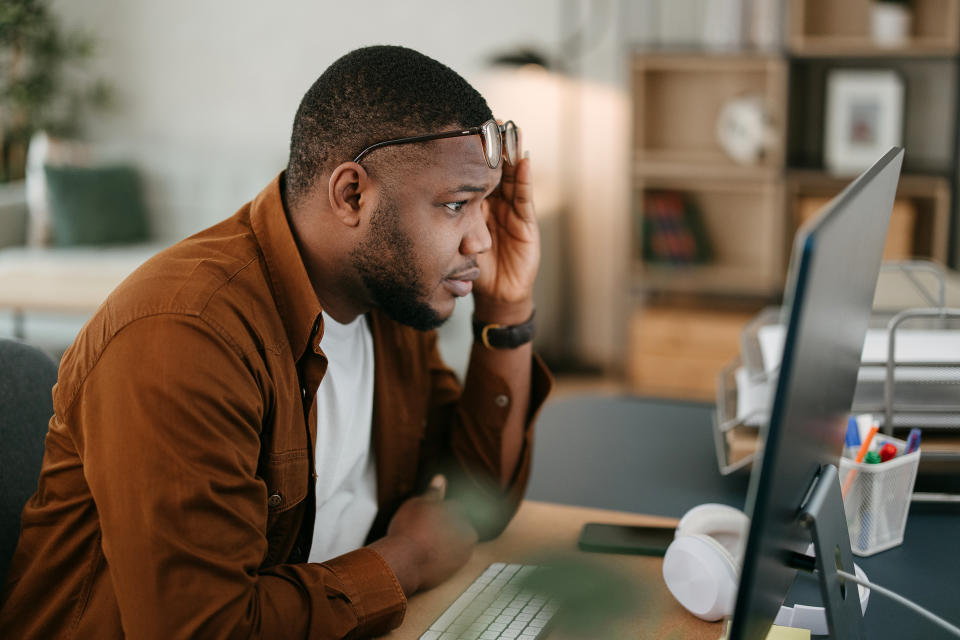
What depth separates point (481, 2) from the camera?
398 cm

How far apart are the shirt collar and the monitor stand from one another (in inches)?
20.1

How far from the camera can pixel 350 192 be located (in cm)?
101

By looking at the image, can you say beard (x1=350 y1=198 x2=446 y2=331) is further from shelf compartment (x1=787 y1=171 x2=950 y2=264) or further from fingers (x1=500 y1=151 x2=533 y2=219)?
shelf compartment (x1=787 y1=171 x2=950 y2=264)

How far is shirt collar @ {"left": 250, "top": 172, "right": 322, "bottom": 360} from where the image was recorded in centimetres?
99

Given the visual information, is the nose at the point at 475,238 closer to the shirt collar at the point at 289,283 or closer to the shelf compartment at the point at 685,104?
the shirt collar at the point at 289,283

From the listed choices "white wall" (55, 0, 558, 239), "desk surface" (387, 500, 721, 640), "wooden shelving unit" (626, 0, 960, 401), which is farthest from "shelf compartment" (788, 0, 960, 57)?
"desk surface" (387, 500, 721, 640)

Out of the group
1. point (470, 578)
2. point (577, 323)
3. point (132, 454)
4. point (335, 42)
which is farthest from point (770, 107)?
point (132, 454)

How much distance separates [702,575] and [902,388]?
0.47 m

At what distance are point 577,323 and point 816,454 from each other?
3.42 m

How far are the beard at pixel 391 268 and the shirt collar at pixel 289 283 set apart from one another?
7cm

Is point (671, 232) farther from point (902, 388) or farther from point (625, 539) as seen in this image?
point (625, 539)

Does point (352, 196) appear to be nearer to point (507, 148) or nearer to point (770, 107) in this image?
point (507, 148)

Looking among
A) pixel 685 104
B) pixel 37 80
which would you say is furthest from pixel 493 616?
pixel 37 80

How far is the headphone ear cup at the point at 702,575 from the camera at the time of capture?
882mm
